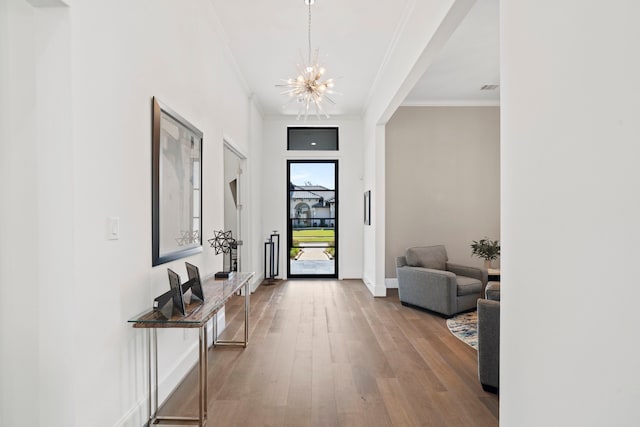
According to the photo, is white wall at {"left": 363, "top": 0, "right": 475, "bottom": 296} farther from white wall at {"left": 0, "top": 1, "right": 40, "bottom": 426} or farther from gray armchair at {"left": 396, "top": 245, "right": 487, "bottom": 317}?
white wall at {"left": 0, "top": 1, "right": 40, "bottom": 426}

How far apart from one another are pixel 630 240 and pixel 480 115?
6005 millimetres

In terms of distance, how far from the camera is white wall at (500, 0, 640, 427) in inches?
38.4

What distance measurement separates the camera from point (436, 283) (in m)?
4.75

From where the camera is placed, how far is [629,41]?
3.14ft

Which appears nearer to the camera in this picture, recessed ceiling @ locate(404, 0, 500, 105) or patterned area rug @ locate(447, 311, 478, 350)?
recessed ceiling @ locate(404, 0, 500, 105)

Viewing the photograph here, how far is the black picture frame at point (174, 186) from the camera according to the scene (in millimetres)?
2395

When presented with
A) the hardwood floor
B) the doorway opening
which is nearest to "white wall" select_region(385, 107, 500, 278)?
the doorway opening

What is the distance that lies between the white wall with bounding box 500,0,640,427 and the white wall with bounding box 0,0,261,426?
6.08ft

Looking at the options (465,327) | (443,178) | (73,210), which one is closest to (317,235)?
(443,178)

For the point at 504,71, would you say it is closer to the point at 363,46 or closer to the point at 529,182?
the point at 529,182

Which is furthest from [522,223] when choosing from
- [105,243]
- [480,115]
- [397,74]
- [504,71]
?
[480,115]

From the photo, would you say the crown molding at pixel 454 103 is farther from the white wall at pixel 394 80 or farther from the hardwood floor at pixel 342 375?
the hardwood floor at pixel 342 375

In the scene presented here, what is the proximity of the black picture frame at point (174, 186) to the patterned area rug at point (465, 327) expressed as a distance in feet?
9.13

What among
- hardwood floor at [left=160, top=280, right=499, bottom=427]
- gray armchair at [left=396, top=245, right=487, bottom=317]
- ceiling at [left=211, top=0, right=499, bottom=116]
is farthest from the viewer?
gray armchair at [left=396, top=245, right=487, bottom=317]
